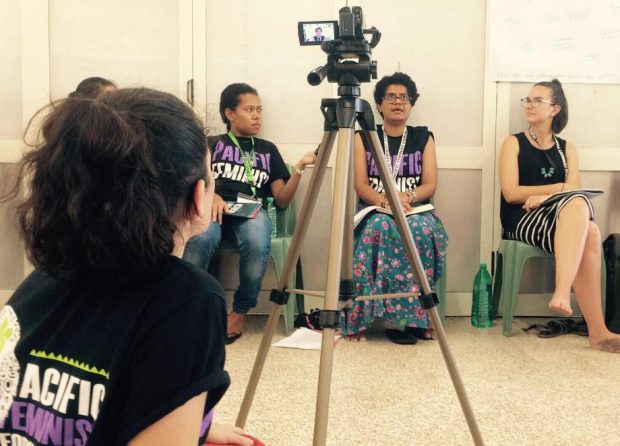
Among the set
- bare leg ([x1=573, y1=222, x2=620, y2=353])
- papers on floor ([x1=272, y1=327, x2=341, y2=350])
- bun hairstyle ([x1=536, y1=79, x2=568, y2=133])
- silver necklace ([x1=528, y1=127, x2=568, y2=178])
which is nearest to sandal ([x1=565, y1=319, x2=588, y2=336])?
bare leg ([x1=573, y1=222, x2=620, y2=353])

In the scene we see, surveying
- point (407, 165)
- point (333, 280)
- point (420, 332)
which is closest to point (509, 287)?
point (420, 332)

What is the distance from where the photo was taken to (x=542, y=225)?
2.70 meters

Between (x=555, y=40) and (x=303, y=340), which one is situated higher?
(x=555, y=40)

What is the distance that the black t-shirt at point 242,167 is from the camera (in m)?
2.90

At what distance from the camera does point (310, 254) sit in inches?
124

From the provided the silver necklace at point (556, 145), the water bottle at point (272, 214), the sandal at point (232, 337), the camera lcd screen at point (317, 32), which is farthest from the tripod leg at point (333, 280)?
the silver necklace at point (556, 145)

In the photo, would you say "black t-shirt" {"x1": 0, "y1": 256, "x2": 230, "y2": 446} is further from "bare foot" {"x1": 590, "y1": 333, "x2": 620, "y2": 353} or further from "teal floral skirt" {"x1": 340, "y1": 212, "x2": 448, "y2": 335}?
"bare foot" {"x1": 590, "y1": 333, "x2": 620, "y2": 353}

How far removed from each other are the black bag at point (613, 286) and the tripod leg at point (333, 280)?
2.00 meters

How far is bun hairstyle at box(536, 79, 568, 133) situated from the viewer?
294cm

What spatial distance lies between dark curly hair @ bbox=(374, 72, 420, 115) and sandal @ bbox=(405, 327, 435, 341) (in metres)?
1.06

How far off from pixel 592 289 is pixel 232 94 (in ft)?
5.81

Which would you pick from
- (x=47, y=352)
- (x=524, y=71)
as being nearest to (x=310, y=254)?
(x=524, y=71)

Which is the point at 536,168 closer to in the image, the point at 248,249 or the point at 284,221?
the point at 284,221

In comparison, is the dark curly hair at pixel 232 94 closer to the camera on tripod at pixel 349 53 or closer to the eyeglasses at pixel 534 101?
the eyeglasses at pixel 534 101
